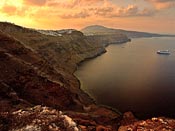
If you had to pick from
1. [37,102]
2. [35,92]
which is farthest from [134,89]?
[37,102]

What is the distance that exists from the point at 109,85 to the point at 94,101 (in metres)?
20.9

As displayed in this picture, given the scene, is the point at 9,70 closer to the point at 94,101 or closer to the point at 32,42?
the point at 94,101

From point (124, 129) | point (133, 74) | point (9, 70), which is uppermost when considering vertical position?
point (9, 70)

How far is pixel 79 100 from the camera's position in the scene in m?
73.2

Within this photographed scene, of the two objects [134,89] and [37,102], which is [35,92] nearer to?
[37,102]

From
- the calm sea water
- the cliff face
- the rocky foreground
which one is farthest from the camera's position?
the calm sea water

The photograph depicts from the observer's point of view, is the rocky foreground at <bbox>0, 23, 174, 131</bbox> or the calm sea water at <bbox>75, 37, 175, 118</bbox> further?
the calm sea water at <bbox>75, 37, 175, 118</bbox>

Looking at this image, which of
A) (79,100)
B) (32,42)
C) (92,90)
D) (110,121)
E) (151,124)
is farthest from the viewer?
(32,42)

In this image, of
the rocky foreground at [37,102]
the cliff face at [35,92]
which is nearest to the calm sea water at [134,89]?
the rocky foreground at [37,102]

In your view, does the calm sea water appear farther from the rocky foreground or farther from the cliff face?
the cliff face

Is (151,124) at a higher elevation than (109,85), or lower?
higher

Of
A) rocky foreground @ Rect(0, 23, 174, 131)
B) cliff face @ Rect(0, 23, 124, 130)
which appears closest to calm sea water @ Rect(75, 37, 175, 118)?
rocky foreground @ Rect(0, 23, 174, 131)

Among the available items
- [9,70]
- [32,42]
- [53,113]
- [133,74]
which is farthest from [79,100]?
[32,42]

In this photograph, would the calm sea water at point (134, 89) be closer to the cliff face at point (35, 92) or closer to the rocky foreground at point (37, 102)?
the rocky foreground at point (37, 102)
